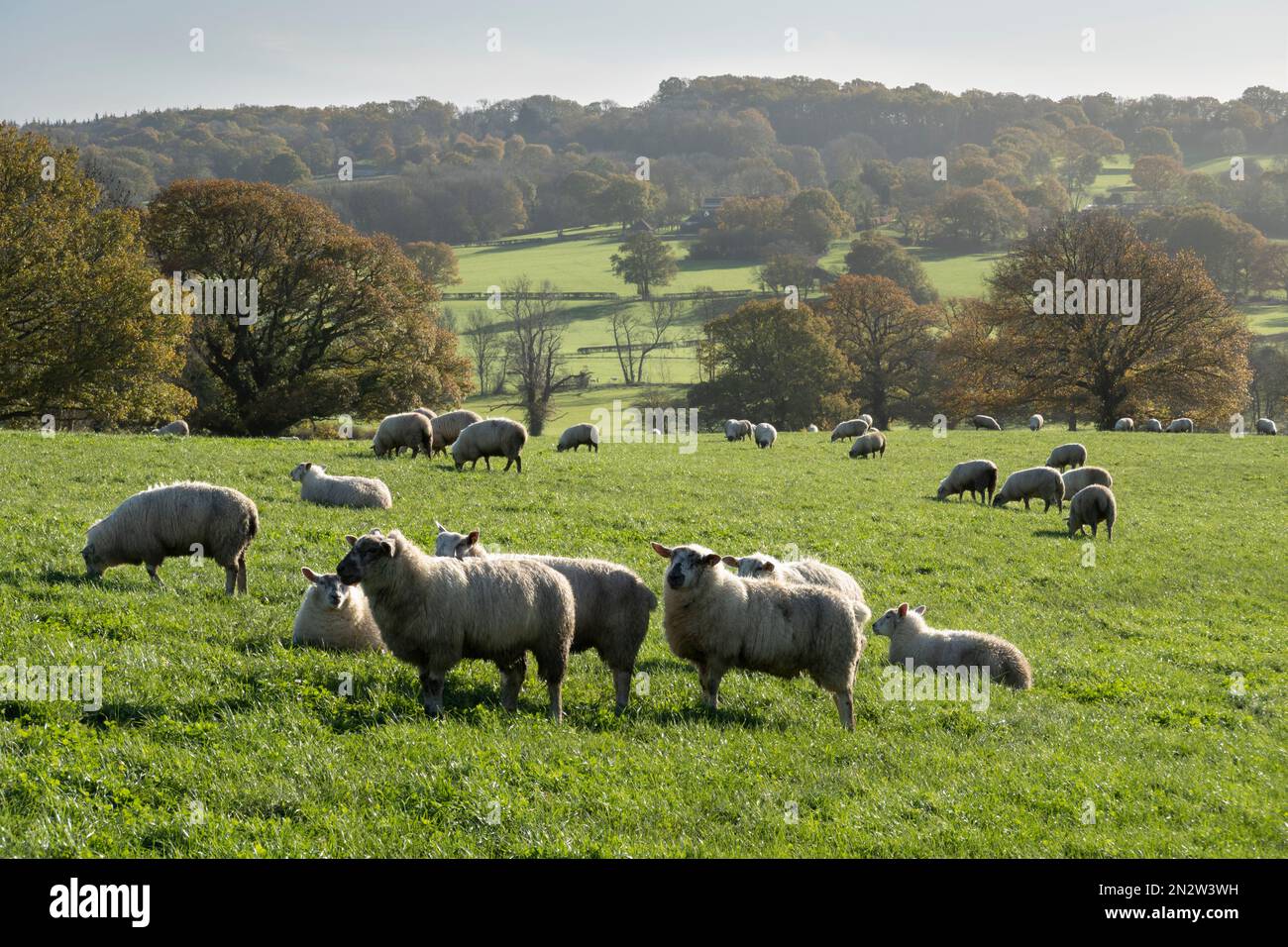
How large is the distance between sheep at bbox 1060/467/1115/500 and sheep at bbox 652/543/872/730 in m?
20.7

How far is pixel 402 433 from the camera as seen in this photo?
29062mm

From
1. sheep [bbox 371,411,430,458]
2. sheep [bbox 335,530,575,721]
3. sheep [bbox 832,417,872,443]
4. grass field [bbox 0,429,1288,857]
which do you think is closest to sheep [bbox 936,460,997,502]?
grass field [bbox 0,429,1288,857]

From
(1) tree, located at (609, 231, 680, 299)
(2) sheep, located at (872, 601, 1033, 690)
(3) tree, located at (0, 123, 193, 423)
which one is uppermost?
(1) tree, located at (609, 231, 680, 299)

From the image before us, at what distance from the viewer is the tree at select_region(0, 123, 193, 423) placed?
36625mm

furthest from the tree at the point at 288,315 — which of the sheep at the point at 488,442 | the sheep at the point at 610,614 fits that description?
the sheep at the point at 610,614

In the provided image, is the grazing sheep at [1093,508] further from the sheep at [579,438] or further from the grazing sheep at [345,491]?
the sheep at [579,438]

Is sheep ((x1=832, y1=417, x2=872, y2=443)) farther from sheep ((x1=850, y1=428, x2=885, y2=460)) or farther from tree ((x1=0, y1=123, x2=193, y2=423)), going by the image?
tree ((x1=0, y1=123, x2=193, y2=423))

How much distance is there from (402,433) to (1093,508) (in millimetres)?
19615

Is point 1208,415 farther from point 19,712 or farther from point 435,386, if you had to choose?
point 19,712

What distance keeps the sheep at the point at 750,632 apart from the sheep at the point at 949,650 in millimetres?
3479

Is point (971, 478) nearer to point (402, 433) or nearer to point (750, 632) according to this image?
point (402, 433)

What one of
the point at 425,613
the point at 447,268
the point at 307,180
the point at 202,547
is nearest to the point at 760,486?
the point at 202,547

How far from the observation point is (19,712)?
841 centimetres

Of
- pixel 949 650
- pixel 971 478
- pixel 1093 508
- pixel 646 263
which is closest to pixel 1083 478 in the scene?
pixel 971 478
